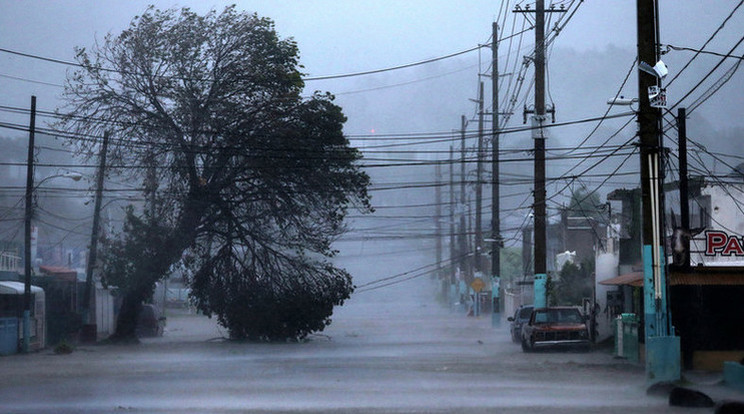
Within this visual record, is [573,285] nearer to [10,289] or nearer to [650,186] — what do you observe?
[10,289]

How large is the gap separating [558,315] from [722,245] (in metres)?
10.4

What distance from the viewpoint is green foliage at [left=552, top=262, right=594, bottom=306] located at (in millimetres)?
55950

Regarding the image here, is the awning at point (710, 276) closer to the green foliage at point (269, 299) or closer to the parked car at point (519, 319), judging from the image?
the parked car at point (519, 319)

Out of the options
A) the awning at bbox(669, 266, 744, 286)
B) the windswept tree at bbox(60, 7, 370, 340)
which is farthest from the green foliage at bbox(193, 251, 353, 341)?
the awning at bbox(669, 266, 744, 286)

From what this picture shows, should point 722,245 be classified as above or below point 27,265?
above

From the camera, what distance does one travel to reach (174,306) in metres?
104

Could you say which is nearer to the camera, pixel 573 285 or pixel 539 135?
pixel 539 135

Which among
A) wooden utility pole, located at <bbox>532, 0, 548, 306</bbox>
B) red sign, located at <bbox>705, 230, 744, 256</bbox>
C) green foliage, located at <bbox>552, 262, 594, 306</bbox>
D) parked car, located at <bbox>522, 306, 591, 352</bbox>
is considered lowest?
parked car, located at <bbox>522, 306, 591, 352</bbox>

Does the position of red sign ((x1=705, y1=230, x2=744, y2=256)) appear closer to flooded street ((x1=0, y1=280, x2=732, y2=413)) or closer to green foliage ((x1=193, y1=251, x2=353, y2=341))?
flooded street ((x1=0, y1=280, x2=732, y2=413))

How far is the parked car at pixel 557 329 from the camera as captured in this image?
117 feet

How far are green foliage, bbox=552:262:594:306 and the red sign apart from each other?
28.3 m

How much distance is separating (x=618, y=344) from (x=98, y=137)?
79.0ft

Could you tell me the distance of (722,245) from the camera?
88.1ft

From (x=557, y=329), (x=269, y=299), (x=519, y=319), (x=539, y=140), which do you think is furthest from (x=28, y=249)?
(x=519, y=319)
